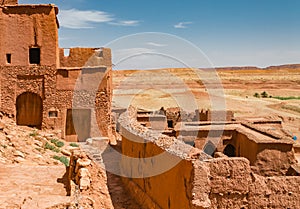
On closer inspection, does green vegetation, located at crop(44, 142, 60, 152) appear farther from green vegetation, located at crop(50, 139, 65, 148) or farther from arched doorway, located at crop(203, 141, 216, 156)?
arched doorway, located at crop(203, 141, 216, 156)

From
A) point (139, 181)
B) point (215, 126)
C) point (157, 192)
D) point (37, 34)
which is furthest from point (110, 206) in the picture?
point (37, 34)

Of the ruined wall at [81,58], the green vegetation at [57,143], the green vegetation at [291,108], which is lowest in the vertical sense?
the green vegetation at [291,108]

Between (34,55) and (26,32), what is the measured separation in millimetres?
1274

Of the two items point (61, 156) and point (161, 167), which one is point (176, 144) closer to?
point (161, 167)

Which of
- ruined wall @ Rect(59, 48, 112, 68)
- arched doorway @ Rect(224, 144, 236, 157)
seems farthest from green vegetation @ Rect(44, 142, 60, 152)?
arched doorway @ Rect(224, 144, 236, 157)

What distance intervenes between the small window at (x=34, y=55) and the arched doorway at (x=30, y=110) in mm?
1724

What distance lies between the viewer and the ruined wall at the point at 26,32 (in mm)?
18562

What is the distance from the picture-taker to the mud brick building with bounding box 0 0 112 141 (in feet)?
61.3

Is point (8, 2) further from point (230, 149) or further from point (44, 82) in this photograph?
point (230, 149)

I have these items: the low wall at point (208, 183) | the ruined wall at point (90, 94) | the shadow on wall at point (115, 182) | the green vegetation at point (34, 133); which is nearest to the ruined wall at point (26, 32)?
the ruined wall at point (90, 94)

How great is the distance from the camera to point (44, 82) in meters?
19.0

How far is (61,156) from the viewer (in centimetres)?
1564

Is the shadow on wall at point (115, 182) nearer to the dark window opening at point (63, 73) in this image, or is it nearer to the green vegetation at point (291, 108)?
the dark window opening at point (63, 73)

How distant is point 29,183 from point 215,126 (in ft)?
27.1
